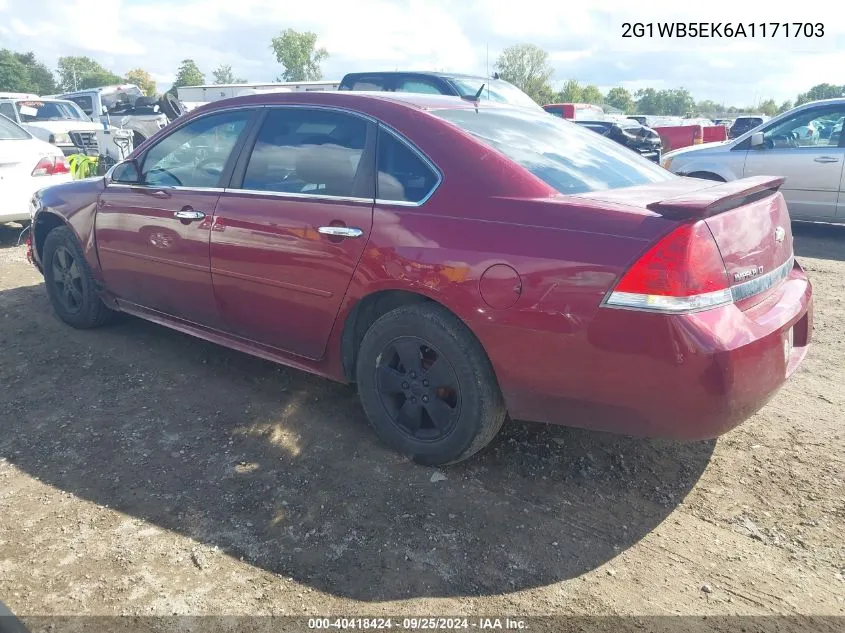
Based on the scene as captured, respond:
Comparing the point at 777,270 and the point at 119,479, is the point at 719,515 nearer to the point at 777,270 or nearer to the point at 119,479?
the point at 777,270

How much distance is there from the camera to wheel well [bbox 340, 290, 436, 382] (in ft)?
9.90

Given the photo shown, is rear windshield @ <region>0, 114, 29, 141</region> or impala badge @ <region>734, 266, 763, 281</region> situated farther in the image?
rear windshield @ <region>0, 114, 29, 141</region>

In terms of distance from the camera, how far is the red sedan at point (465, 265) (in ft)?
7.83

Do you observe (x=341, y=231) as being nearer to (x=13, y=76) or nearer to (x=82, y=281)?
(x=82, y=281)

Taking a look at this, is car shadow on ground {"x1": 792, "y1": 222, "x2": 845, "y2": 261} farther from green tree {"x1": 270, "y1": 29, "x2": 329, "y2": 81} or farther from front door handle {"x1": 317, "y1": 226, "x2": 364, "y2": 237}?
green tree {"x1": 270, "y1": 29, "x2": 329, "y2": 81}

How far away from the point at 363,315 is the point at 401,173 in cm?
68

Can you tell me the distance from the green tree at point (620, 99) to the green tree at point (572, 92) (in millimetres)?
5491

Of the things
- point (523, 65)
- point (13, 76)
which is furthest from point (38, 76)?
point (523, 65)

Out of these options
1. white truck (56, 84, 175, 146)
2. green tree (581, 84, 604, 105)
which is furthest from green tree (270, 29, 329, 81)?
white truck (56, 84, 175, 146)

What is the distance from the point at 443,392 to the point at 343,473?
1.92 feet

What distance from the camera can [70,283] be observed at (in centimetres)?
481

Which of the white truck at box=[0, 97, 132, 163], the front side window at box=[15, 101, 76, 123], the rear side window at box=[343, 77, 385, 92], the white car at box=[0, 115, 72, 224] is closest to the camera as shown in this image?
the white car at box=[0, 115, 72, 224]

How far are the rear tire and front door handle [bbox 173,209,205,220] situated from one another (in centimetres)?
121

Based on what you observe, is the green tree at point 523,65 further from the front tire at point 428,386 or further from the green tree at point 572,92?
the front tire at point 428,386
